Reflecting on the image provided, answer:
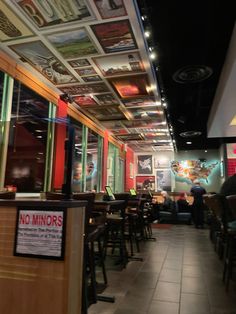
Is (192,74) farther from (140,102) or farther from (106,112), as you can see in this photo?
(106,112)

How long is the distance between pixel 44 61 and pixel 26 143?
152cm

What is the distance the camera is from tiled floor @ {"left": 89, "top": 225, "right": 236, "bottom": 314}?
8.24ft

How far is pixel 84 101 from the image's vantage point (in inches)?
251

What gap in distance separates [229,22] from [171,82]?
5.96 ft

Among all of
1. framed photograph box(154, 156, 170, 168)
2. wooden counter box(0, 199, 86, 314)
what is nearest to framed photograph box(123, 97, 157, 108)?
wooden counter box(0, 199, 86, 314)

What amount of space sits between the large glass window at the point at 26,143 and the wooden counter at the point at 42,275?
2.41m

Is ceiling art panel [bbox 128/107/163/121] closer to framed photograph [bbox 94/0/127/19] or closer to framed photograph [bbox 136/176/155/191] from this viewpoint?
framed photograph [bbox 94/0/127/19]

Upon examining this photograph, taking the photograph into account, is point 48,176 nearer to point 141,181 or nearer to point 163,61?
point 163,61

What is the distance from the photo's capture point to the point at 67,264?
163 cm

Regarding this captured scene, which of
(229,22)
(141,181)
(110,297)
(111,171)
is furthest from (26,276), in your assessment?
(141,181)

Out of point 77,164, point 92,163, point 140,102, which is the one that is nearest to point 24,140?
point 77,164

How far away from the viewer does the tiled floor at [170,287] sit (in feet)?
8.24

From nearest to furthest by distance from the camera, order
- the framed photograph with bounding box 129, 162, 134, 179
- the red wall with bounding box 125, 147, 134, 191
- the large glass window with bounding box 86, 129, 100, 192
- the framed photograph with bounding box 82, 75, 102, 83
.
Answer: the framed photograph with bounding box 82, 75, 102, 83
the large glass window with bounding box 86, 129, 100, 192
the red wall with bounding box 125, 147, 134, 191
the framed photograph with bounding box 129, 162, 134, 179

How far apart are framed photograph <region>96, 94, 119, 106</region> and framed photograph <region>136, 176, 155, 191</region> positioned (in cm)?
729
